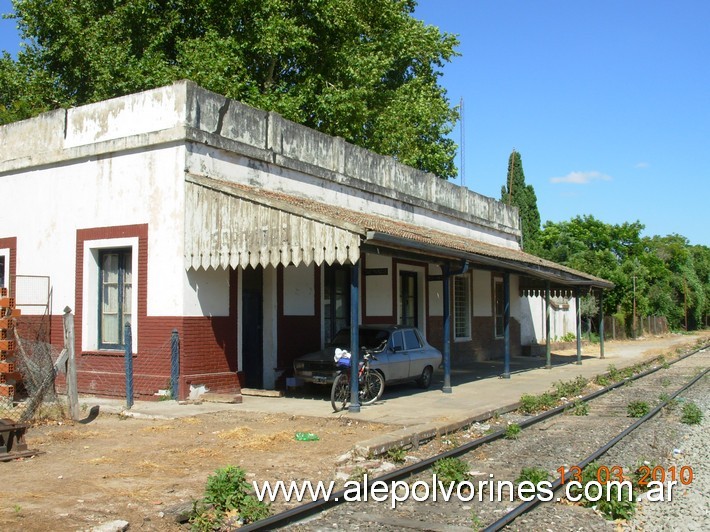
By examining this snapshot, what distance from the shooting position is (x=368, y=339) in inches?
578

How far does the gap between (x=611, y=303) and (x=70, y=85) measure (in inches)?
1240

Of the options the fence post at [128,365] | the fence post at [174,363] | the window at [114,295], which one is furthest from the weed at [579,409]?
the window at [114,295]

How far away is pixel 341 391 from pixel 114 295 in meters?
5.37

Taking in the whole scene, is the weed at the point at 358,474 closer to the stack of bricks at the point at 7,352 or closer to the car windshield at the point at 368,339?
the car windshield at the point at 368,339

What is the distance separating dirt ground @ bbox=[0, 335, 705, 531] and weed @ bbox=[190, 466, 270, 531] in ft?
0.97

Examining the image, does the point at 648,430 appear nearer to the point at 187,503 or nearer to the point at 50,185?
the point at 187,503

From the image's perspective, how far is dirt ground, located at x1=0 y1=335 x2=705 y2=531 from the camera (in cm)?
649

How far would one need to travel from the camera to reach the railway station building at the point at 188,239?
13.1 m

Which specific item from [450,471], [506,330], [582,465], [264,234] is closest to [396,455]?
[450,471]

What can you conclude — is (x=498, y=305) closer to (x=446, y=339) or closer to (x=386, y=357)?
(x=446, y=339)

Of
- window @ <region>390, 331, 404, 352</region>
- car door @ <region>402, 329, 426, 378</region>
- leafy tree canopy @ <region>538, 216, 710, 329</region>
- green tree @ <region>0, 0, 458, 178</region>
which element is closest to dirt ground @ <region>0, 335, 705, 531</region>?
window @ <region>390, 331, 404, 352</region>

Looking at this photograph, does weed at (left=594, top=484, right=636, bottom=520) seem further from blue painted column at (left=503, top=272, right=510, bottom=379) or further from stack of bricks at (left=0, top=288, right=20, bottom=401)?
blue painted column at (left=503, top=272, right=510, bottom=379)

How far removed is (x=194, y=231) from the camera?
13352 mm

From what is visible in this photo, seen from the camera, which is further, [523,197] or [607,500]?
[523,197]
